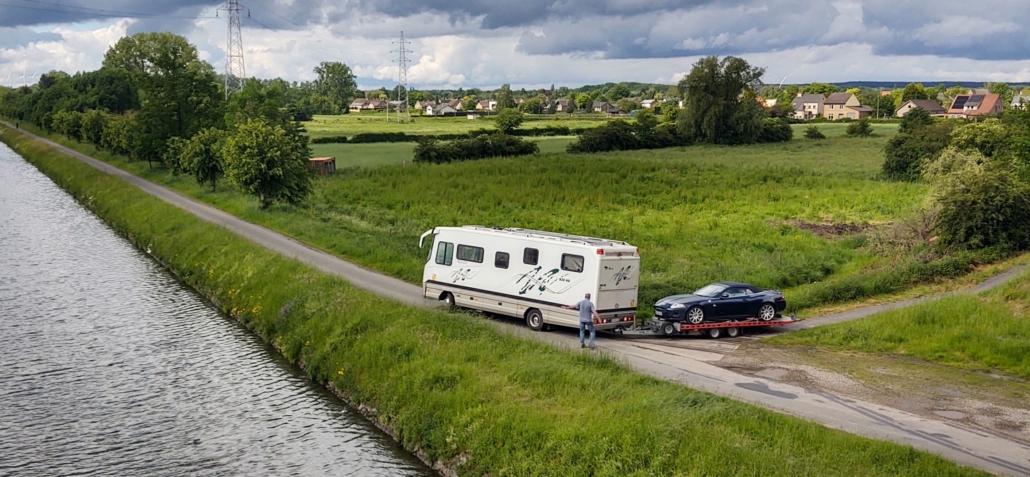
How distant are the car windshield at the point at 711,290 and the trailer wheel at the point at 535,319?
4.87m

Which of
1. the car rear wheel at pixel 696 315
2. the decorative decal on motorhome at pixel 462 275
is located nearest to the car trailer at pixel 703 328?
the car rear wheel at pixel 696 315

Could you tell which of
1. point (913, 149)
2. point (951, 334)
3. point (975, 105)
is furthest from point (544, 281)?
point (975, 105)

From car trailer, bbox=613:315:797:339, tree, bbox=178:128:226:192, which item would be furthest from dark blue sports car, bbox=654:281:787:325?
tree, bbox=178:128:226:192

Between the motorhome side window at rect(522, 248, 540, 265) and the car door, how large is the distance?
5652 mm

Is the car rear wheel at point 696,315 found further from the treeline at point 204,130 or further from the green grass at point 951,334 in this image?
the treeline at point 204,130

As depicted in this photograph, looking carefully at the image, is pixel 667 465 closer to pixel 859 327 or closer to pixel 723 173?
pixel 859 327

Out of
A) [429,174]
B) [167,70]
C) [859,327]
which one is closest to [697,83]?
[429,174]

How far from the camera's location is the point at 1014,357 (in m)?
22.9

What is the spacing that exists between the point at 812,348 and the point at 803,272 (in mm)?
9795

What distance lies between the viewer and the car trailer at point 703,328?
25891mm

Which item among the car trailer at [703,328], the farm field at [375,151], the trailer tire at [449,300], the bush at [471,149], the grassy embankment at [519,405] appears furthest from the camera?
the farm field at [375,151]

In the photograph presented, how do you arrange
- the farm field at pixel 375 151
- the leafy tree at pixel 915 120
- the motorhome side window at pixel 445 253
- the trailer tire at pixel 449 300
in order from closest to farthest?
the motorhome side window at pixel 445 253, the trailer tire at pixel 449 300, the leafy tree at pixel 915 120, the farm field at pixel 375 151

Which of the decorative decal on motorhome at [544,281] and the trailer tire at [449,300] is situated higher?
the decorative decal on motorhome at [544,281]

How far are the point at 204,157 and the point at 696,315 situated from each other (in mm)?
46312
